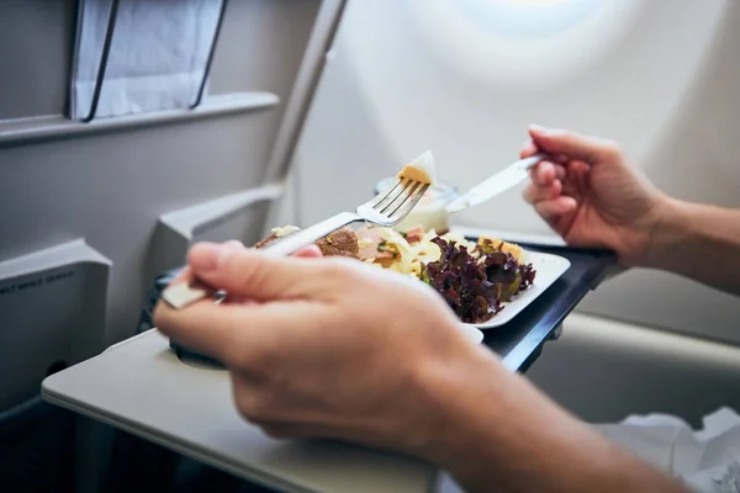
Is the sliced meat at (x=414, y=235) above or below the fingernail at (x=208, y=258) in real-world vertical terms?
below

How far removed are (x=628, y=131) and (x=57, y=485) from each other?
3.05 ft

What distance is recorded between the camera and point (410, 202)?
2.61 feet

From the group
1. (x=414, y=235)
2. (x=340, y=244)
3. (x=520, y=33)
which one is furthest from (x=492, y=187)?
(x=520, y=33)

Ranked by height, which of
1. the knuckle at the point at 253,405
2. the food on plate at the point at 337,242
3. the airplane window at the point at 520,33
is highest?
the airplane window at the point at 520,33

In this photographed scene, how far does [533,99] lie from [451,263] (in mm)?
512

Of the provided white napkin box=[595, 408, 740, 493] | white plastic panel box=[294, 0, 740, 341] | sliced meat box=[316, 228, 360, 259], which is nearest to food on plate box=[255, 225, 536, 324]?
sliced meat box=[316, 228, 360, 259]

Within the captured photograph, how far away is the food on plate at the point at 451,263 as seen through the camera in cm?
72

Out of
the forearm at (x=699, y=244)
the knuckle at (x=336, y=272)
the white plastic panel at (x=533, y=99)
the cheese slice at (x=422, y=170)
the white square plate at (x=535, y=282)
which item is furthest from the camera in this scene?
the white plastic panel at (x=533, y=99)

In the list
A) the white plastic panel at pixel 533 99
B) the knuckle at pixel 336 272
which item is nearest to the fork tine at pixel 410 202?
the knuckle at pixel 336 272

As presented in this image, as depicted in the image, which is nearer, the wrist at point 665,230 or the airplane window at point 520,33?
the wrist at point 665,230

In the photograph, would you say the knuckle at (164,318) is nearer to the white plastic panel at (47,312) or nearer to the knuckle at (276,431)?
the knuckle at (276,431)

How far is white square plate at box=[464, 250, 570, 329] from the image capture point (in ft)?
2.28

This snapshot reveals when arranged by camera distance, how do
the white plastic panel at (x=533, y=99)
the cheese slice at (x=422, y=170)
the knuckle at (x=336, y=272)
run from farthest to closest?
the white plastic panel at (x=533, y=99)
the cheese slice at (x=422, y=170)
the knuckle at (x=336, y=272)

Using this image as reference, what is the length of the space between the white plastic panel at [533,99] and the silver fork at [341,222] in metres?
0.44
